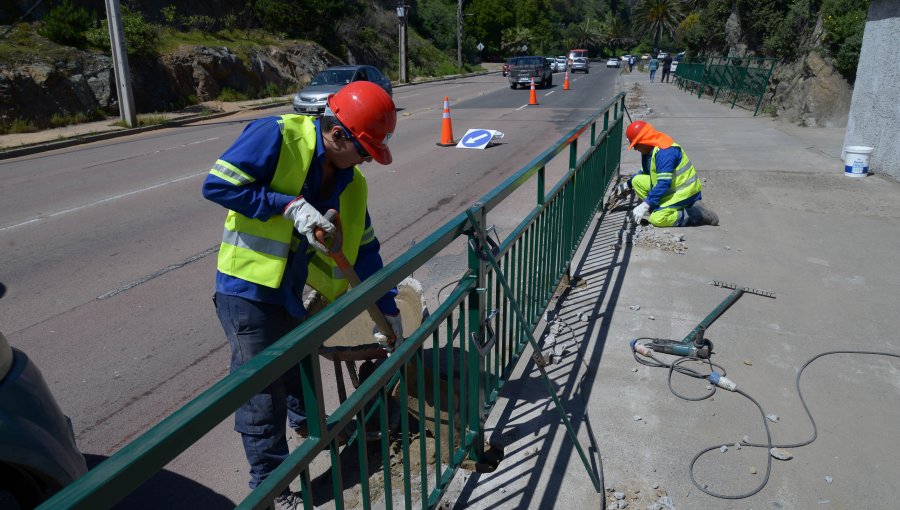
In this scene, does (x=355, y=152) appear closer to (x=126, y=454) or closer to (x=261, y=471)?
(x=261, y=471)

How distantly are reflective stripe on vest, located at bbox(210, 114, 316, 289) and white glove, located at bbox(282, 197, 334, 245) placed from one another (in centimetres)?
10

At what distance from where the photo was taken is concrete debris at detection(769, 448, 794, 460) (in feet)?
10.7

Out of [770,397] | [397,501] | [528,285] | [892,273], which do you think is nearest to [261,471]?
[397,501]

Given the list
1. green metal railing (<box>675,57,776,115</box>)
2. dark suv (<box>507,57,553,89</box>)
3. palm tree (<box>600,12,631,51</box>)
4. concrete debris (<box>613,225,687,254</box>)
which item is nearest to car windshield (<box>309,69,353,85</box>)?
green metal railing (<box>675,57,776,115</box>)

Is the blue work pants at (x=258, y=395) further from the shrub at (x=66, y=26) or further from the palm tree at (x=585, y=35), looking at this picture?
the palm tree at (x=585, y=35)

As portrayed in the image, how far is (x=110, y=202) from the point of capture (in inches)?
351

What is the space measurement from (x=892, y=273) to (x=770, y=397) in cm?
293

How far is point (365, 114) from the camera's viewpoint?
2600mm

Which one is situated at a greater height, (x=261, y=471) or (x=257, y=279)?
(x=257, y=279)

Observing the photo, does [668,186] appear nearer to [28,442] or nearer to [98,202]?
[28,442]

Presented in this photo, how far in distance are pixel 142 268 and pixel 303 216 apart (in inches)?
173

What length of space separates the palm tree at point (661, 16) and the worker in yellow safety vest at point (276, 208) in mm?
92301

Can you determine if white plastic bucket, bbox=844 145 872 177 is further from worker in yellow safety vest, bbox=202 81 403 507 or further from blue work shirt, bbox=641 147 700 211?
worker in yellow safety vest, bbox=202 81 403 507

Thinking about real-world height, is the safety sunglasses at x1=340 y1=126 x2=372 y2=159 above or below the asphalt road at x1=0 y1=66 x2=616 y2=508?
above
